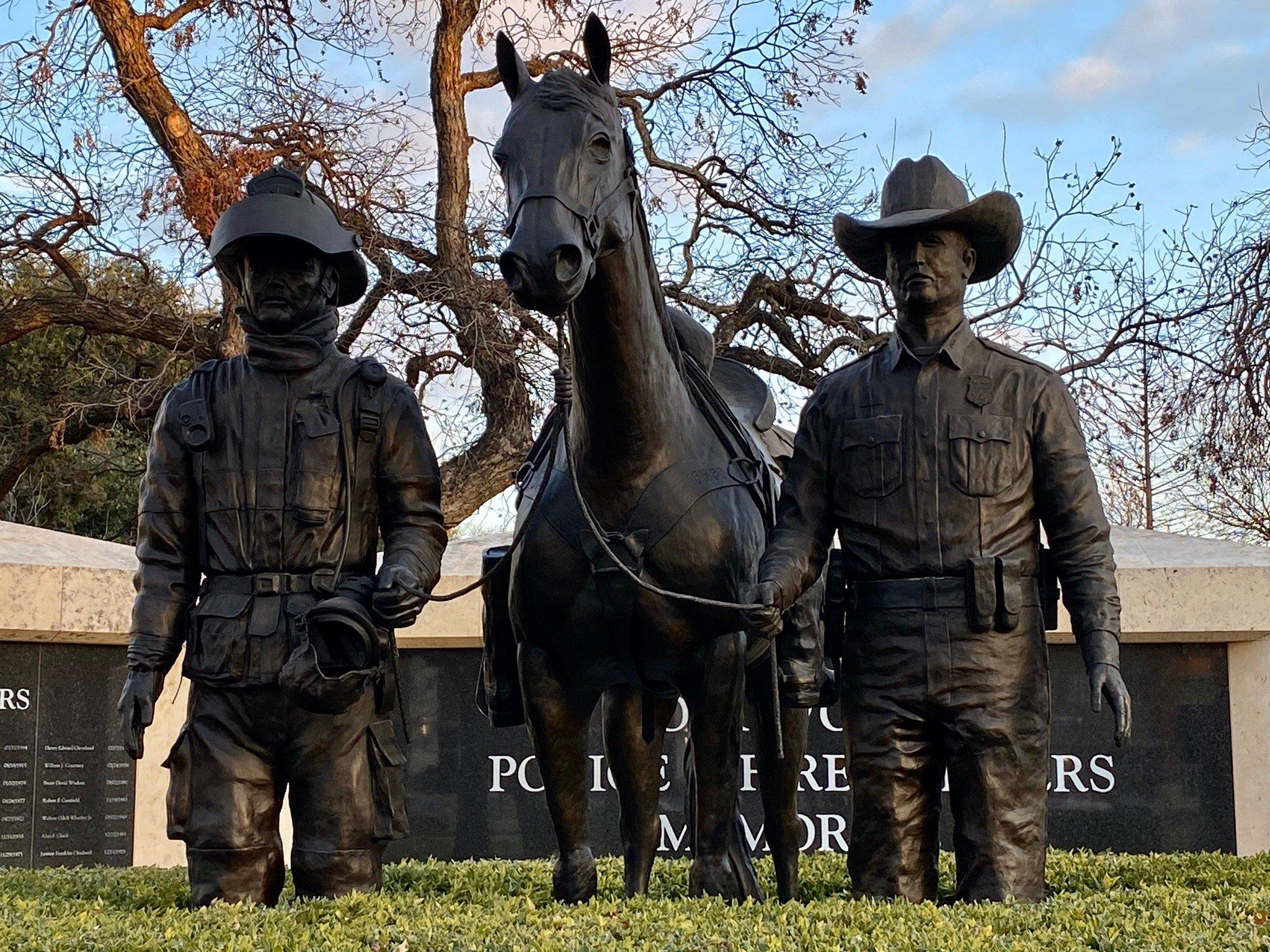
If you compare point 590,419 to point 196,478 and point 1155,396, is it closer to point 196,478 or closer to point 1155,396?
point 196,478

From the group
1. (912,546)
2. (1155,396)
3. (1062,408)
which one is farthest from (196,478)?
(1155,396)

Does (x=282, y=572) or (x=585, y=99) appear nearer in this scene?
(x=585, y=99)

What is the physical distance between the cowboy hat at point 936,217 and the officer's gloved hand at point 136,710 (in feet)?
9.48

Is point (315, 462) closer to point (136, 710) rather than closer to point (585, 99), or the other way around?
point (136, 710)

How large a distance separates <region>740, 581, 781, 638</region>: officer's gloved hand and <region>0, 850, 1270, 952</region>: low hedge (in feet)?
2.79

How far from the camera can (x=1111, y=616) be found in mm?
4910

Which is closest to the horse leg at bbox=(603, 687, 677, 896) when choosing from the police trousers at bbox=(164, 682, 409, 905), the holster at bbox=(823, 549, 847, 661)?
the holster at bbox=(823, 549, 847, 661)

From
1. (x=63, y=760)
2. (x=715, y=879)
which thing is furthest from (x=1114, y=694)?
(x=63, y=760)

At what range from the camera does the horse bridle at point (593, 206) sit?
4.19 metres

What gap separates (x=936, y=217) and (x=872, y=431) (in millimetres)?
751

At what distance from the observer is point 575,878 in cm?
536

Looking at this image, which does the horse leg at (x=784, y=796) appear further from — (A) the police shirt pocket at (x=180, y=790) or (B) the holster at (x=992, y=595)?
(A) the police shirt pocket at (x=180, y=790)

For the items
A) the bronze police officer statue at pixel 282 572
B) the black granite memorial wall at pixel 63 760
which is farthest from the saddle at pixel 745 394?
the black granite memorial wall at pixel 63 760

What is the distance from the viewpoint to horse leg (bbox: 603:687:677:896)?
5730mm
